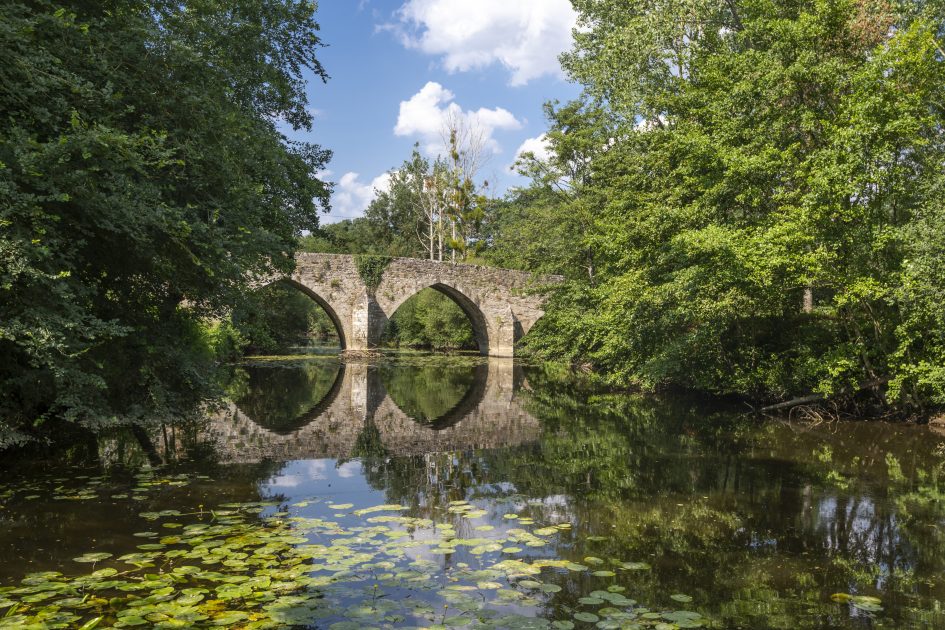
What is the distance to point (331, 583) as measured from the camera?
11.7 feet

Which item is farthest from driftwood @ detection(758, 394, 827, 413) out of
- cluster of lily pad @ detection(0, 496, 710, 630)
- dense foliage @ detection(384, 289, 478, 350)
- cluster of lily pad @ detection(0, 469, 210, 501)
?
dense foliage @ detection(384, 289, 478, 350)

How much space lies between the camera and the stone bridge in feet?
80.5

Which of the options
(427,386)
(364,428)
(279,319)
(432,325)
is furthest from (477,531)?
(432,325)

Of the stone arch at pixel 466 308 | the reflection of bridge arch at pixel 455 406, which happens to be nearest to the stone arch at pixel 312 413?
the reflection of bridge arch at pixel 455 406

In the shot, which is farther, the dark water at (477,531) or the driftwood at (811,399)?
the driftwood at (811,399)

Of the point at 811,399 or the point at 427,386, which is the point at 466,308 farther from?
the point at 811,399

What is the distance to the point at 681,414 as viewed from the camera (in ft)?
38.7

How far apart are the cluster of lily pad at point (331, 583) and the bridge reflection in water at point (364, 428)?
123 inches

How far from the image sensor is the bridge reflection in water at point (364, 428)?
801 cm

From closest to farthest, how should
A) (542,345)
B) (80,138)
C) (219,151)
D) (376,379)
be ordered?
(80,138)
(219,151)
(376,379)
(542,345)

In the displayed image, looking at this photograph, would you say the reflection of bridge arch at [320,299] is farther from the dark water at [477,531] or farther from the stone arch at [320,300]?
the dark water at [477,531]

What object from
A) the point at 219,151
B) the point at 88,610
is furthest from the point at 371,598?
the point at 219,151

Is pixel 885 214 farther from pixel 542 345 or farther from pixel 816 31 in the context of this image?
pixel 542 345

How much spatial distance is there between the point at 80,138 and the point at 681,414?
999cm
